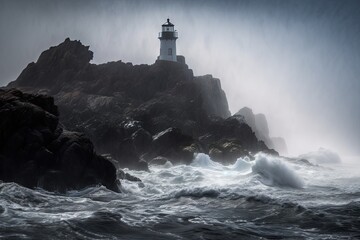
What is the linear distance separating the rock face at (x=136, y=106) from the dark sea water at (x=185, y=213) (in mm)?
20139

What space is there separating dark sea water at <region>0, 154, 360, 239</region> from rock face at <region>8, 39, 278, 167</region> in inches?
793

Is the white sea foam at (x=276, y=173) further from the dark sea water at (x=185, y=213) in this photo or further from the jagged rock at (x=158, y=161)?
the jagged rock at (x=158, y=161)

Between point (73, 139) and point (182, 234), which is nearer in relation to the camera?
point (182, 234)

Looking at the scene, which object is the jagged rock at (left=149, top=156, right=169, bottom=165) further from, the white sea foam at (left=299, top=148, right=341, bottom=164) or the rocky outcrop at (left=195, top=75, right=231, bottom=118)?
the white sea foam at (left=299, top=148, right=341, bottom=164)

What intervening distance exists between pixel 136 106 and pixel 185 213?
47368 mm

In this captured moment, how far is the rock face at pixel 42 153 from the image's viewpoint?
27297 mm

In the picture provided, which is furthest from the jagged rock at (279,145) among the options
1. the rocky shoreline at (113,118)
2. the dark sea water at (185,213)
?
the dark sea water at (185,213)

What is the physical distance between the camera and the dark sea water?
15.9 m

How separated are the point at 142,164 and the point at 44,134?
17.0m

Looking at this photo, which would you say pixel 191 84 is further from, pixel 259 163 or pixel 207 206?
pixel 207 206

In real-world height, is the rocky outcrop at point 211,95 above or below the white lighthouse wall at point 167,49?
below

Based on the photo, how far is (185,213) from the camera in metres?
20.2

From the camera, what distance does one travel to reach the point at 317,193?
27906 millimetres

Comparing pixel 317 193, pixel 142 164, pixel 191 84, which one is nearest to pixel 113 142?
pixel 142 164
